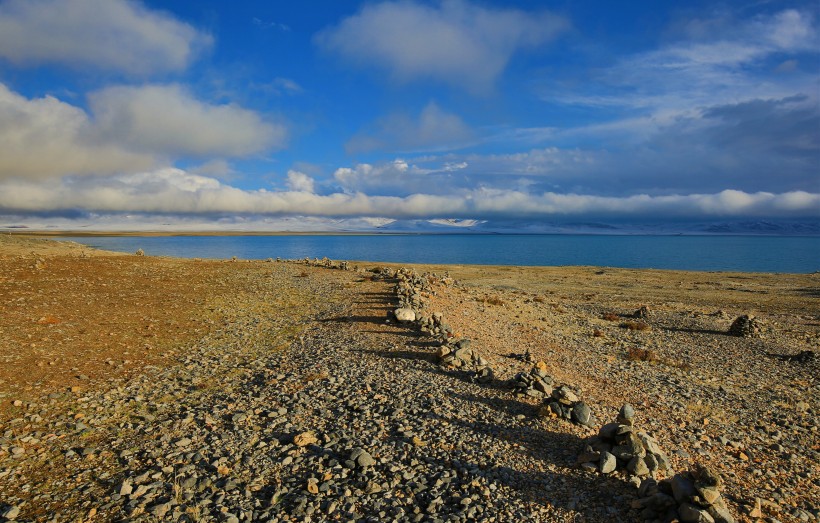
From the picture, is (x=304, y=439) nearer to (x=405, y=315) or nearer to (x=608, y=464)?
(x=608, y=464)

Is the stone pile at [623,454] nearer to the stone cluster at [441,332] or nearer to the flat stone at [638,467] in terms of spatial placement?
the flat stone at [638,467]

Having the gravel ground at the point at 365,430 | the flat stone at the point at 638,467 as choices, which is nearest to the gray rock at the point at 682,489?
the gravel ground at the point at 365,430

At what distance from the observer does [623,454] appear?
9719 mm

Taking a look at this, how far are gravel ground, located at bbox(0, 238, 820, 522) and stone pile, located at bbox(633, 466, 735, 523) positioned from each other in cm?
35

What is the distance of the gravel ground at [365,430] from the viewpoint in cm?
843

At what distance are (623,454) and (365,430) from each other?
6.10 m

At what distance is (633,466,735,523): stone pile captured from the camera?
25.1 ft

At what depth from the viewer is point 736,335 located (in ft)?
97.0

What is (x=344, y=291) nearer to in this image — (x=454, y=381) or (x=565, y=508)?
(x=454, y=381)

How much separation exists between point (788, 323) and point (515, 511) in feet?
129

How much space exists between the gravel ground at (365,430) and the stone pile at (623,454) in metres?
0.34

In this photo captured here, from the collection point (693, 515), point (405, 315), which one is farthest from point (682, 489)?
point (405, 315)

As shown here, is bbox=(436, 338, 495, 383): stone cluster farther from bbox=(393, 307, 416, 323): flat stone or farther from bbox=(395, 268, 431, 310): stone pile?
bbox=(395, 268, 431, 310): stone pile

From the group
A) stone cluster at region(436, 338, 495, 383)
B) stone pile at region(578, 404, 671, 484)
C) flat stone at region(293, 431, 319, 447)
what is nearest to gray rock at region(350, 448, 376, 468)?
flat stone at region(293, 431, 319, 447)
